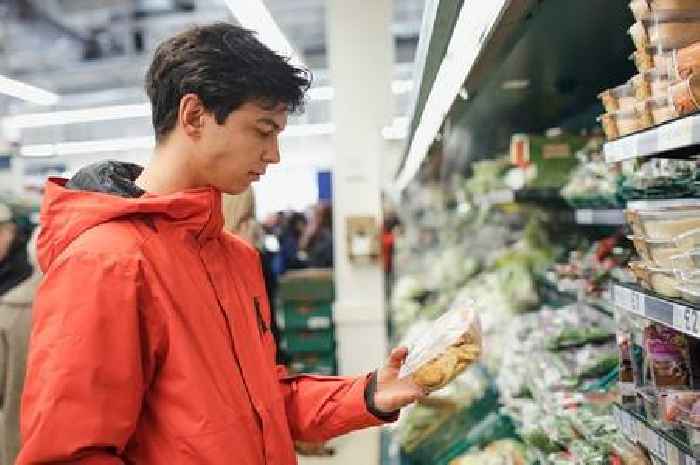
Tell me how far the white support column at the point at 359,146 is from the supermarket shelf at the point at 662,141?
16.0 ft

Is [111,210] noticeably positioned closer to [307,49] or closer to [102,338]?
[102,338]

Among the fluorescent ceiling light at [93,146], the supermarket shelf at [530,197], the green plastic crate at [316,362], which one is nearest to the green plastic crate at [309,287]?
the green plastic crate at [316,362]

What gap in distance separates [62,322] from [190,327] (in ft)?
0.73

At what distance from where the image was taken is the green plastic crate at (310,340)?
22.8ft

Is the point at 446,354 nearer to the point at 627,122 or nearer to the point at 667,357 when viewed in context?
the point at 667,357

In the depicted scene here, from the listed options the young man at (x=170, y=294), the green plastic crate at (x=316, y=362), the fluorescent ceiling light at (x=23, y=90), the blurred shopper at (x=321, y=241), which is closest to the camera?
the young man at (x=170, y=294)

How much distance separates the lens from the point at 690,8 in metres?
1.21

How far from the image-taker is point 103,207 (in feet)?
4.15

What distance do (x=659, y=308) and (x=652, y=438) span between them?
0.28 m

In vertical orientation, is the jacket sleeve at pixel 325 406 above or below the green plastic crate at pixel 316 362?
above

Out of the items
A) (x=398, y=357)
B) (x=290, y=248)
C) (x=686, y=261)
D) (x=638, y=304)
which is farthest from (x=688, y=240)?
(x=290, y=248)

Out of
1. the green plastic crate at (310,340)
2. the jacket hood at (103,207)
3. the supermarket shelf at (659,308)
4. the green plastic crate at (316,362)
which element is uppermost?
the jacket hood at (103,207)

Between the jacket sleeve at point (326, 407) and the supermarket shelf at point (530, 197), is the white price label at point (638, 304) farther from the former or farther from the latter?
the supermarket shelf at point (530, 197)

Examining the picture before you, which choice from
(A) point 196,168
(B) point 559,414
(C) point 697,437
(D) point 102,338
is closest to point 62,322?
(D) point 102,338
